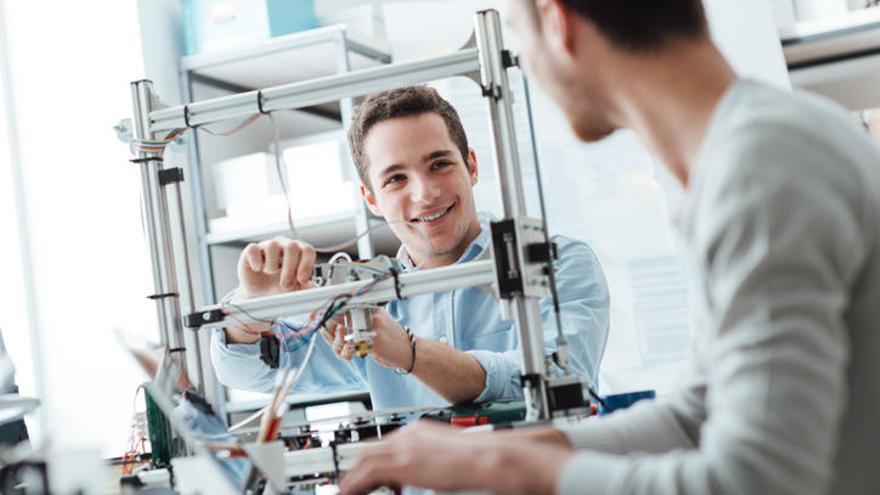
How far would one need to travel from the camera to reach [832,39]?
9.29 feet

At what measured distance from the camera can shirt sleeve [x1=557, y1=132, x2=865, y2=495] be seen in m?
0.73

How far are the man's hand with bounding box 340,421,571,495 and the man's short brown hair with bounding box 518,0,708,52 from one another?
35 centimetres

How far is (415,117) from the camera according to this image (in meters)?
2.10

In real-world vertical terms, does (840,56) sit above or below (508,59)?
above

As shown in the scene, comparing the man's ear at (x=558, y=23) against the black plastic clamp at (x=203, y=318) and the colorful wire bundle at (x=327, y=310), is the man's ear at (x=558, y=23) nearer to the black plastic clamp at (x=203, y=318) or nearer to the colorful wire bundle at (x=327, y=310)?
the colorful wire bundle at (x=327, y=310)

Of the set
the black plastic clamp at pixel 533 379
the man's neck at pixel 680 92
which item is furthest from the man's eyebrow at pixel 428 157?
the man's neck at pixel 680 92

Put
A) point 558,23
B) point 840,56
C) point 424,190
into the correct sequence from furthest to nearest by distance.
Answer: point 840,56, point 424,190, point 558,23

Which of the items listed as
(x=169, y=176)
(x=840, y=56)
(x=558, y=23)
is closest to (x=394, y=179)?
(x=169, y=176)

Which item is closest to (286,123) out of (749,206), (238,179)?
(238,179)

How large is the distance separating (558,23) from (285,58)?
7.64 ft

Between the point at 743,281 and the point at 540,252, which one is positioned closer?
the point at 743,281

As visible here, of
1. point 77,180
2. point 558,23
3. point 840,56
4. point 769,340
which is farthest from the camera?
point 77,180

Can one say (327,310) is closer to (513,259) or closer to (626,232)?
(513,259)

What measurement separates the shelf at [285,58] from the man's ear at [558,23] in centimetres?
213
